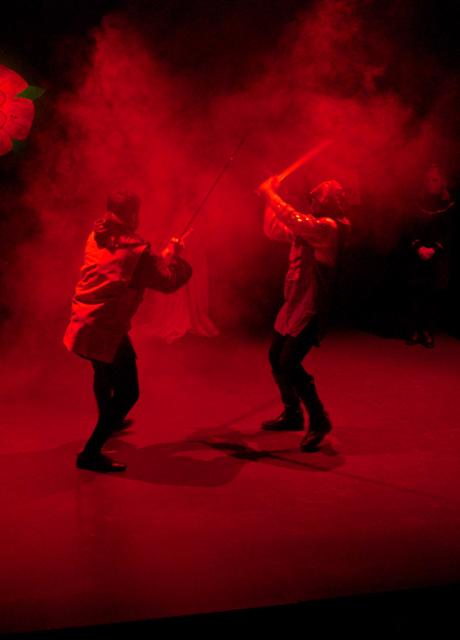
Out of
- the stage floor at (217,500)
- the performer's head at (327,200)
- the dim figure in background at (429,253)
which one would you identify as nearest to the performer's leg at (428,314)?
the dim figure in background at (429,253)

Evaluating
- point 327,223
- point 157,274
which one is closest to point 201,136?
point 327,223

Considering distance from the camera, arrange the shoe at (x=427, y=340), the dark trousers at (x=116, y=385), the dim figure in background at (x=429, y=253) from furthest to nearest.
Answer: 1. the dim figure in background at (x=429, y=253)
2. the shoe at (x=427, y=340)
3. the dark trousers at (x=116, y=385)

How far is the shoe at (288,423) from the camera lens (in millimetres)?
5484

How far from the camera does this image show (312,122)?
25.2 feet

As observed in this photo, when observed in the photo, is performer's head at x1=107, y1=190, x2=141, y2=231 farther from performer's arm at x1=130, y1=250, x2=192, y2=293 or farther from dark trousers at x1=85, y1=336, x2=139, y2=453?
dark trousers at x1=85, y1=336, x2=139, y2=453

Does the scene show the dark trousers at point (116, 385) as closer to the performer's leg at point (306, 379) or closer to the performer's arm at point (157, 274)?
the performer's arm at point (157, 274)

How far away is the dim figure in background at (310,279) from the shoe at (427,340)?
322cm

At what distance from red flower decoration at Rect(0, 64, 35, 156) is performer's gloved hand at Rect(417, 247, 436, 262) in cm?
417

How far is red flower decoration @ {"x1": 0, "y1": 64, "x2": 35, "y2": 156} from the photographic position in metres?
8.20

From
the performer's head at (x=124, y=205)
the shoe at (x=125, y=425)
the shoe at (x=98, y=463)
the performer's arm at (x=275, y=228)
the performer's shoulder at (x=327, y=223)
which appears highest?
the performer's shoulder at (x=327, y=223)

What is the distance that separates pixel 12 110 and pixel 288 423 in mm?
4763

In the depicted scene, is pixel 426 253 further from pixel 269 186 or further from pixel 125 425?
pixel 125 425

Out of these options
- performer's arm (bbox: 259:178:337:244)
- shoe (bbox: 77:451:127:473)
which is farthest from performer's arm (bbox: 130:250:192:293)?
shoe (bbox: 77:451:127:473)

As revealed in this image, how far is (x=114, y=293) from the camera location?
14.6ft
